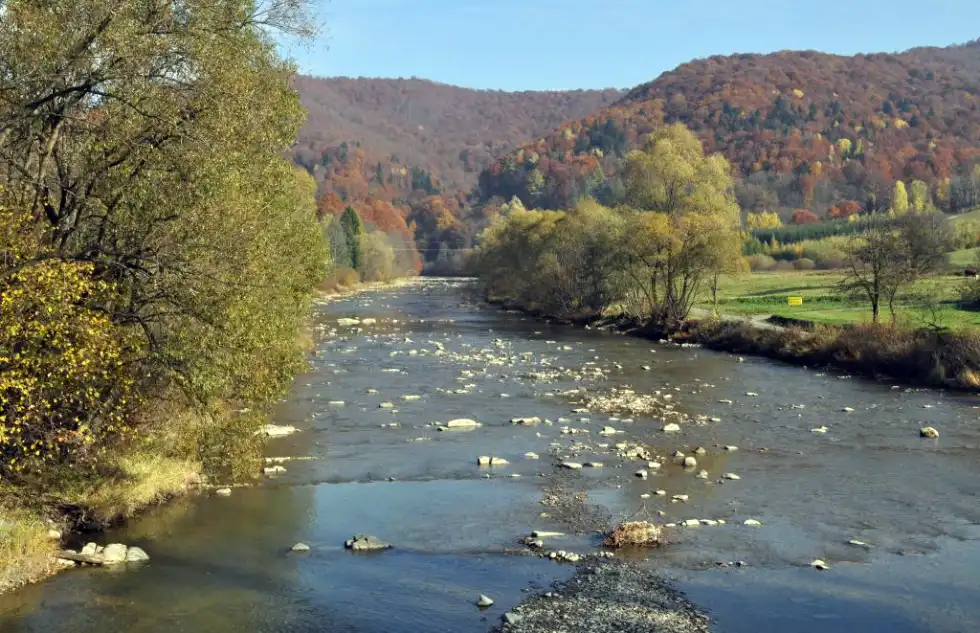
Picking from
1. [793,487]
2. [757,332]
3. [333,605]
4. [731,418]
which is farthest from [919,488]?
[757,332]

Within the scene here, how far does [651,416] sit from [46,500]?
2221 centimetres

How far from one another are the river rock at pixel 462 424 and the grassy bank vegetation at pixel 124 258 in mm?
10818

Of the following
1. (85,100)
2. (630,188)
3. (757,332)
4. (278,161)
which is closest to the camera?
(85,100)

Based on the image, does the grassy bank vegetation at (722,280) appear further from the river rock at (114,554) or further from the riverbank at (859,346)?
the river rock at (114,554)

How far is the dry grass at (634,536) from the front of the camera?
19.1 meters

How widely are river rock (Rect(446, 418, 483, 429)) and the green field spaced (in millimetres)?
26735

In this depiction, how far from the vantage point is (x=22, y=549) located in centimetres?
1688

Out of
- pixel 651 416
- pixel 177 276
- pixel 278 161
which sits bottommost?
pixel 651 416

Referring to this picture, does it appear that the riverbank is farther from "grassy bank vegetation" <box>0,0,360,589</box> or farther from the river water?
"grassy bank vegetation" <box>0,0,360,589</box>

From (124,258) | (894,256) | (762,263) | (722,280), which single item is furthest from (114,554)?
(762,263)

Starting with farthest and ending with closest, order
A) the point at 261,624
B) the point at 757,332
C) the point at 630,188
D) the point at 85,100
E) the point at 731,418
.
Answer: the point at 630,188
the point at 757,332
the point at 731,418
the point at 85,100
the point at 261,624

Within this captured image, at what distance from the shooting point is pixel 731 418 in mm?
34031

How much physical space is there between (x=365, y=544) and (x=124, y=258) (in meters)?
7.93

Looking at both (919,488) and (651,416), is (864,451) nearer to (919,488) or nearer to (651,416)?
(919,488)
